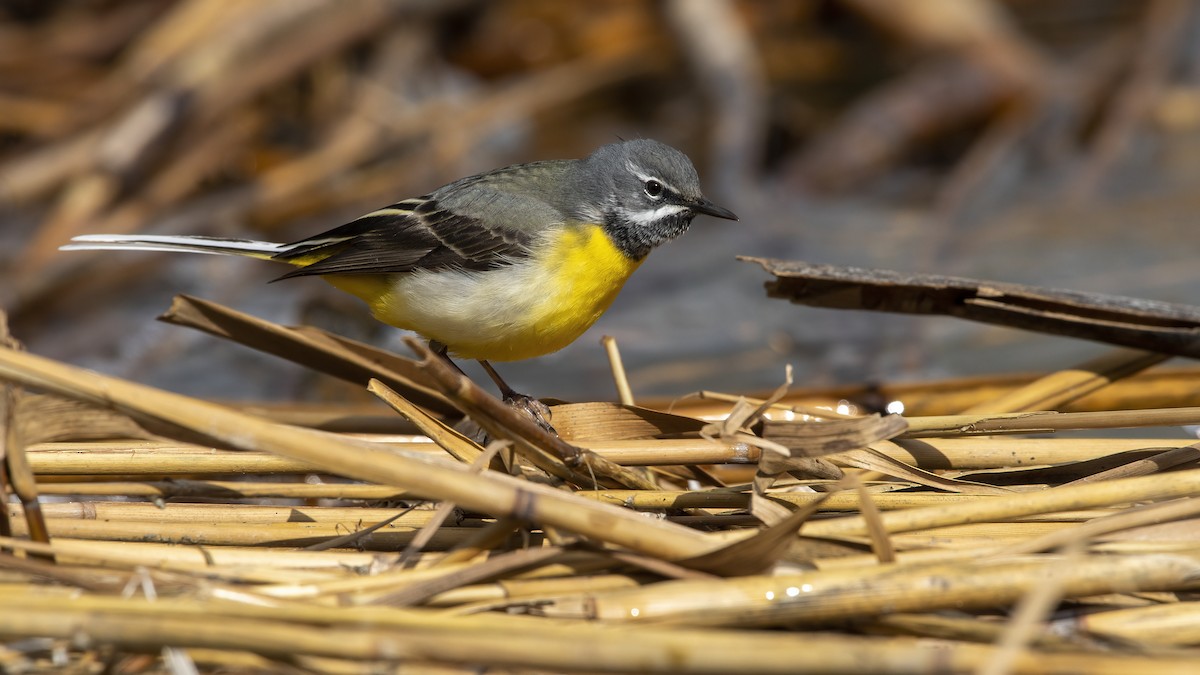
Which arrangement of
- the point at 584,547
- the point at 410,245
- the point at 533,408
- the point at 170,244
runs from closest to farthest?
1. the point at 584,547
2. the point at 533,408
3. the point at 170,244
4. the point at 410,245

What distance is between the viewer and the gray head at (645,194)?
5344 millimetres

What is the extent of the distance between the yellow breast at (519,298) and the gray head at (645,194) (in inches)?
5.0

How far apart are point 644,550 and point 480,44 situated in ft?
33.7

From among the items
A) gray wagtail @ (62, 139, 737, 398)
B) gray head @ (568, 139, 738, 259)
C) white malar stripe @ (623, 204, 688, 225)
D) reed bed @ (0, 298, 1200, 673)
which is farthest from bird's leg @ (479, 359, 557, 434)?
white malar stripe @ (623, 204, 688, 225)

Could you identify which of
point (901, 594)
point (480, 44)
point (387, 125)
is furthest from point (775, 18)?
point (901, 594)

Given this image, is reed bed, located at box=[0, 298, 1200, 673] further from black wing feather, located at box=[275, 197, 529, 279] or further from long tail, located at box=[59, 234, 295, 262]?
black wing feather, located at box=[275, 197, 529, 279]

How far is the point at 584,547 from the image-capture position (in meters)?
3.08

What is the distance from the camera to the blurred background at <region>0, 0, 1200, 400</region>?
27.7ft

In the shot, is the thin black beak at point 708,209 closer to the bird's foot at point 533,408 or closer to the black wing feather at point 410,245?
the black wing feather at point 410,245

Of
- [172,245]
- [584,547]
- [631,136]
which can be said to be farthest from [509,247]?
[631,136]

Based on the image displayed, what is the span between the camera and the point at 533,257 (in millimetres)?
5184

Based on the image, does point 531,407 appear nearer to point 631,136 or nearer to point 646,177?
point 646,177

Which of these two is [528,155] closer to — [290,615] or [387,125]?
[387,125]

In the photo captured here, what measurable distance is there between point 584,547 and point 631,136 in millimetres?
8290
